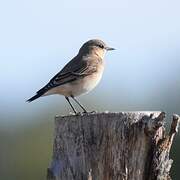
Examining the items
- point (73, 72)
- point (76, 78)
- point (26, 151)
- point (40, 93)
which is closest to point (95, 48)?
point (73, 72)

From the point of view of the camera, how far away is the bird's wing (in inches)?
599

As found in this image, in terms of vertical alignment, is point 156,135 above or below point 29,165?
above

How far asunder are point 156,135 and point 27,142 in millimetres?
22727

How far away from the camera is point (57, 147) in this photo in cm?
1096

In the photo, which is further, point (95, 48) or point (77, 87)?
point (95, 48)

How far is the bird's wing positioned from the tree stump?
4.21 metres

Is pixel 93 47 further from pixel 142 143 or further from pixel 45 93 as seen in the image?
pixel 142 143

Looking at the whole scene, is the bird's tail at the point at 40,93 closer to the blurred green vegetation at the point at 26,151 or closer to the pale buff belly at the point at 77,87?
the pale buff belly at the point at 77,87

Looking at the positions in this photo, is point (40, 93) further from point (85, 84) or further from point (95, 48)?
point (95, 48)

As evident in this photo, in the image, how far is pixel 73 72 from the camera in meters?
15.6

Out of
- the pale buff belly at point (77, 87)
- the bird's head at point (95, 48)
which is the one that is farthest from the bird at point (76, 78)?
the bird's head at point (95, 48)

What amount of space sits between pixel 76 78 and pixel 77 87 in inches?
6.1

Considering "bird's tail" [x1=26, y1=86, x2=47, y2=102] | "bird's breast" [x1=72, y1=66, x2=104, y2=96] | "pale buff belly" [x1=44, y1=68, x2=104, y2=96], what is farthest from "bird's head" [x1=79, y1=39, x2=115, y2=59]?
"bird's tail" [x1=26, y1=86, x2=47, y2=102]

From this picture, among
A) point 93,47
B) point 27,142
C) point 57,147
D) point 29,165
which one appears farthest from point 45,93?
point 27,142
